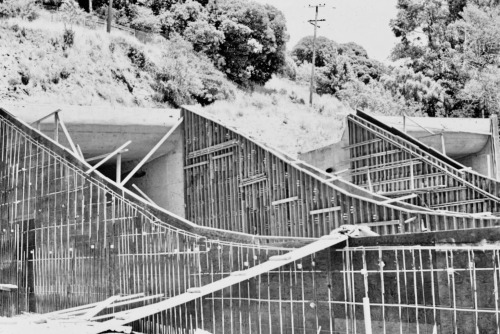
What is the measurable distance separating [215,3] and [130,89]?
18370 millimetres

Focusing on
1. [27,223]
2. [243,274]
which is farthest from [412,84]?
[243,274]

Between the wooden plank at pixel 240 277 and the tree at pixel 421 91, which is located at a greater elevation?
the tree at pixel 421 91

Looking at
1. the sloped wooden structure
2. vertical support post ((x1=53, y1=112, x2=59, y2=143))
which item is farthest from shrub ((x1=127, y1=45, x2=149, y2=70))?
vertical support post ((x1=53, y1=112, x2=59, y2=143))

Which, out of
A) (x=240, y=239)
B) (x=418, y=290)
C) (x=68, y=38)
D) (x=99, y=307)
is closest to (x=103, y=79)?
(x=68, y=38)

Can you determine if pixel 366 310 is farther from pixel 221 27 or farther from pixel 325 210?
pixel 221 27

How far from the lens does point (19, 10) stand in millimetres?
40469

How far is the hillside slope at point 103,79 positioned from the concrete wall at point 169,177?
7201mm

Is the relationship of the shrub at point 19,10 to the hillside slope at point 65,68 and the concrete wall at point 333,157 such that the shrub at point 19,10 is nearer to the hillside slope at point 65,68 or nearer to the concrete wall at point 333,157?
the hillside slope at point 65,68

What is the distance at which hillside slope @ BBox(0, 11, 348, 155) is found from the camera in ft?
107

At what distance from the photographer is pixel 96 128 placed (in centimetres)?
1998

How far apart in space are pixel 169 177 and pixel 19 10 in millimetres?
24114

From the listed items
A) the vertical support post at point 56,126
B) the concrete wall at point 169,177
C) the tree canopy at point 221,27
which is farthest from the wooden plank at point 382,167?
the tree canopy at point 221,27

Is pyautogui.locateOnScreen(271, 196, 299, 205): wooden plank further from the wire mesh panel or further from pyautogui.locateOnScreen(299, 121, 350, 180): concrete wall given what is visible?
the wire mesh panel

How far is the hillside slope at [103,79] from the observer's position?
1278 inches
